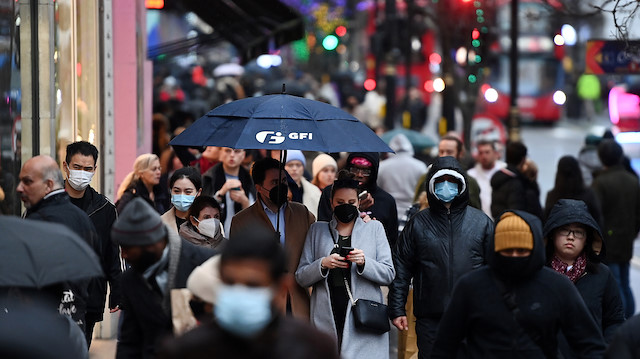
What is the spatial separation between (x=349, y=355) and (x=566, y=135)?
1774 inches

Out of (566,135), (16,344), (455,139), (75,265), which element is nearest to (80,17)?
(455,139)

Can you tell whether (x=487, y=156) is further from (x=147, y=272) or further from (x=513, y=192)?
(x=147, y=272)

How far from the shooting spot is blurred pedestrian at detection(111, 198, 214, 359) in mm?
5613

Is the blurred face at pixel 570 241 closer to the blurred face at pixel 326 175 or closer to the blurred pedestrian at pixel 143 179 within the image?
the blurred pedestrian at pixel 143 179

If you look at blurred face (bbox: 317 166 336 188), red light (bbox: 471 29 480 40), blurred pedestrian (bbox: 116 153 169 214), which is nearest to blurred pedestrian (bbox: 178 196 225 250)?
blurred pedestrian (bbox: 116 153 169 214)

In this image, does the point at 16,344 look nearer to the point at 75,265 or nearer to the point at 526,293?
the point at 75,265

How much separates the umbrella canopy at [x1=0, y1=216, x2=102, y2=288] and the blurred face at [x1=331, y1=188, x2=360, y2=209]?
9.74ft

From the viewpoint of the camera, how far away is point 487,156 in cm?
1405

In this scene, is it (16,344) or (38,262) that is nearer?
(16,344)

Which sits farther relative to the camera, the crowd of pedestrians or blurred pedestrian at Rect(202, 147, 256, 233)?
blurred pedestrian at Rect(202, 147, 256, 233)

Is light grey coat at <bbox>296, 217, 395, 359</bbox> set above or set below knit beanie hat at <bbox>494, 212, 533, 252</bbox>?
below

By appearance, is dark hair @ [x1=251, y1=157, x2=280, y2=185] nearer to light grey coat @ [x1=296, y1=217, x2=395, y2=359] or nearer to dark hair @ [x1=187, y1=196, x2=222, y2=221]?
dark hair @ [x1=187, y1=196, x2=222, y2=221]

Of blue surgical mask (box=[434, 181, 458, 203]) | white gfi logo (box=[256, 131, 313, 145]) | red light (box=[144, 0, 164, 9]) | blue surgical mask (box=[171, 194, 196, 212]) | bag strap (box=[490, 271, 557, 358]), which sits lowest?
bag strap (box=[490, 271, 557, 358])

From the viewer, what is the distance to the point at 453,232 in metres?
8.22
